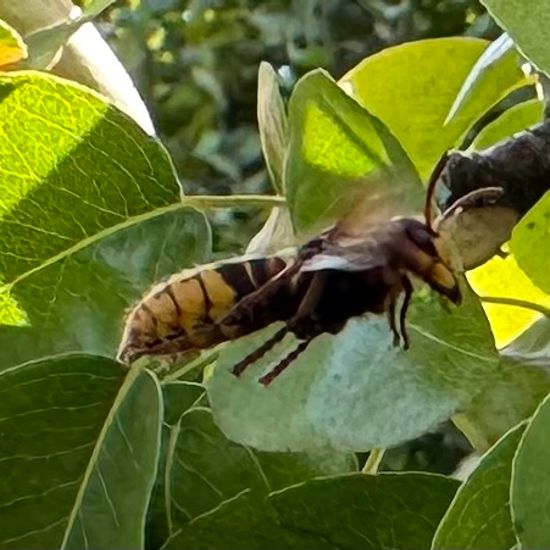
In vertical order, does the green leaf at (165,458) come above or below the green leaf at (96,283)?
below

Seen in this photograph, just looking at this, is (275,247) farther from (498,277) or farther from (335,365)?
(498,277)

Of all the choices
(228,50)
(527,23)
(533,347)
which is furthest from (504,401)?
(228,50)

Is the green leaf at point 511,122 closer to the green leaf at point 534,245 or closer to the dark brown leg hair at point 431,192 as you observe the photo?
the green leaf at point 534,245

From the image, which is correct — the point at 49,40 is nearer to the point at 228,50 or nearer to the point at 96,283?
the point at 96,283

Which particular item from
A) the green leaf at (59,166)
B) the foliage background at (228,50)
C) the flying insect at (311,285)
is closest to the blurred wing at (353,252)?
the flying insect at (311,285)

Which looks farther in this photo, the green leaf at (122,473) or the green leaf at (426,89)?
the green leaf at (426,89)
